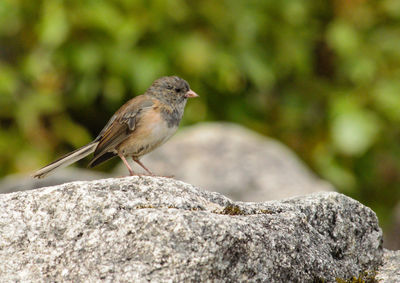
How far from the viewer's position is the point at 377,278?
105 inches

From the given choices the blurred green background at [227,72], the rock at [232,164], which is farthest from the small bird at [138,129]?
the blurred green background at [227,72]

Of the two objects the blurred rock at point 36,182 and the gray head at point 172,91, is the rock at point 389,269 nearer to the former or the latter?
the gray head at point 172,91

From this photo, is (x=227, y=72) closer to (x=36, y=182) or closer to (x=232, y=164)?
(x=232, y=164)

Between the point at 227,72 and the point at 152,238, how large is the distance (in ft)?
16.6

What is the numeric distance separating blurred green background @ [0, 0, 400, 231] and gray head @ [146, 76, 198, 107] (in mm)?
2338

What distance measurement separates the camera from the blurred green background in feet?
23.1

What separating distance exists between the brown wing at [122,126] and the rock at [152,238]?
5.25 feet

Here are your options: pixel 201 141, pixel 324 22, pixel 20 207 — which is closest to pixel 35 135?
pixel 201 141

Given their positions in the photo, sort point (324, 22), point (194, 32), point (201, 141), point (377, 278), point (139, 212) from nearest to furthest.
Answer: point (139, 212) → point (377, 278) → point (201, 141) → point (194, 32) → point (324, 22)

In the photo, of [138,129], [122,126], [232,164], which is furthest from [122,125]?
[232,164]

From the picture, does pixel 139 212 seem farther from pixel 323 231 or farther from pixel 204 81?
pixel 204 81

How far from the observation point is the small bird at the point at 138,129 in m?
4.12

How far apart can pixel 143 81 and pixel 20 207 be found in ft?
15.0

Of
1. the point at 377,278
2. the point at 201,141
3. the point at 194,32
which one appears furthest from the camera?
the point at 194,32
